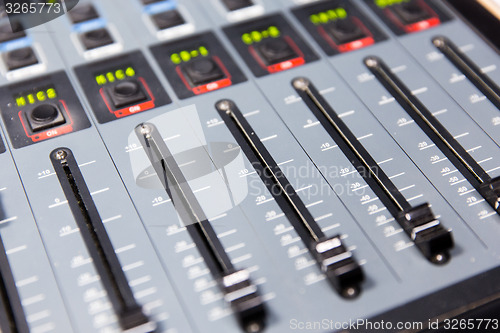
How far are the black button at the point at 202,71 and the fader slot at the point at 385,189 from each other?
0.64 feet

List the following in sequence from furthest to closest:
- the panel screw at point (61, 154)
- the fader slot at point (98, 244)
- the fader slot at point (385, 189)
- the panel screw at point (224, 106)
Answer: the panel screw at point (224, 106) < the panel screw at point (61, 154) < the fader slot at point (385, 189) < the fader slot at point (98, 244)

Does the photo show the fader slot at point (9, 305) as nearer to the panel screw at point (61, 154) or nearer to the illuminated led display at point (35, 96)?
the panel screw at point (61, 154)

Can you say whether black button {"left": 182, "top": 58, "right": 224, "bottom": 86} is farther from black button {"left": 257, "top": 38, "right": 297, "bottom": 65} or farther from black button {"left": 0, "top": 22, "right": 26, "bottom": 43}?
black button {"left": 0, "top": 22, "right": 26, "bottom": 43}

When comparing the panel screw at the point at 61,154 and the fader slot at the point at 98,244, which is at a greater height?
the panel screw at the point at 61,154

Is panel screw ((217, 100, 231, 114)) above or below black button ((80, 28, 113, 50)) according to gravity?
below

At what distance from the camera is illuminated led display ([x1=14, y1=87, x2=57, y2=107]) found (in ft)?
4.85

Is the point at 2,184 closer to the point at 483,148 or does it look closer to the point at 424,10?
the point at 483,148

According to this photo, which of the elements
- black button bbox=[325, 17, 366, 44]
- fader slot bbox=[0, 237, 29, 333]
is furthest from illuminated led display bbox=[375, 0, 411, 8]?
fader slot bbox=[0, 237, 29, 333]

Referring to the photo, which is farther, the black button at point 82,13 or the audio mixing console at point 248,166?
the black button at point 82,13

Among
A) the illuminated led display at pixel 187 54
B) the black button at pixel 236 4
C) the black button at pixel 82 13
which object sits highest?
the black button at pixel 82 13

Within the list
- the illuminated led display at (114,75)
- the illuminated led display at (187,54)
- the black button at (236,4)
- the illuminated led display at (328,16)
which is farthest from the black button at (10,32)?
the illuminated led display at (328,16)

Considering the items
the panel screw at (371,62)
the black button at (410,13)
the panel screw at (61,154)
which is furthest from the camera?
the black button at (410,13)

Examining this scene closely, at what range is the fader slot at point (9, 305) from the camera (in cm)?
110

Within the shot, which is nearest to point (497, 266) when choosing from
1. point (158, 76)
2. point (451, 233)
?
point (451, 233)
